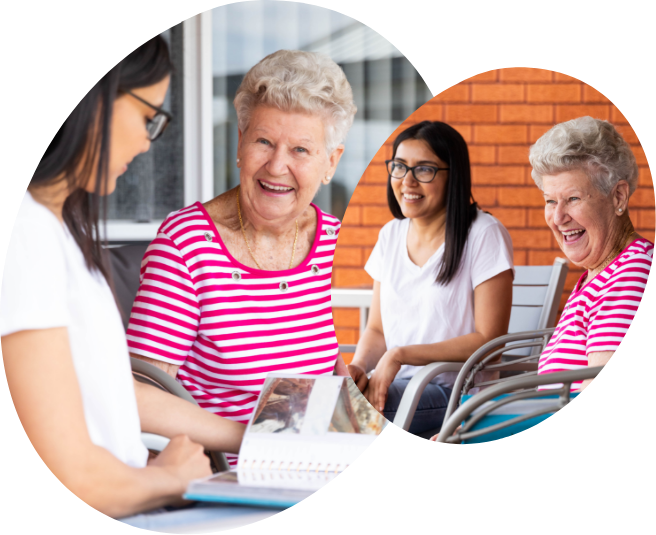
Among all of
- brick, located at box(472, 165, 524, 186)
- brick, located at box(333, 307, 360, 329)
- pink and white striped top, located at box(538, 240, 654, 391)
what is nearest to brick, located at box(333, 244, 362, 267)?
brick, located at box(333, 307, 360, 329)

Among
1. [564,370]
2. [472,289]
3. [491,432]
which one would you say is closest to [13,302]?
[472,289]

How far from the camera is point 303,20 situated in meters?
1.76

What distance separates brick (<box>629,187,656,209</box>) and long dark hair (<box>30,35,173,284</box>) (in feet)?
4.02

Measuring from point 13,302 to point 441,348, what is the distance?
0.99m

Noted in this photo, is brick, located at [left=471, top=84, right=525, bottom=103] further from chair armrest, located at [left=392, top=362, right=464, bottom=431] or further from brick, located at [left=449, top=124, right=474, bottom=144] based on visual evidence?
chair armrest, located at [left=392, top=362, right=464, bottom=431]

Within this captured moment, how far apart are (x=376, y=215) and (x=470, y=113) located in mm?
359

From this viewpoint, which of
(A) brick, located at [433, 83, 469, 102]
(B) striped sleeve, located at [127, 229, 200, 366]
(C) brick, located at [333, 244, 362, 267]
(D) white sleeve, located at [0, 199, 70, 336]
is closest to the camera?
(D) white sleeve, located at [0, 199, 70, 336]

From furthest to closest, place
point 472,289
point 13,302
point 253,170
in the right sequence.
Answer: point 472,289, point 253,170, point 13,302

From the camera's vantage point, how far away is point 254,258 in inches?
67.1

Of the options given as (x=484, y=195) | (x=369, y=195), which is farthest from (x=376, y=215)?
(x=484, y=195)

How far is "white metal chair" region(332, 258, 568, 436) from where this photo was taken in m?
1.86

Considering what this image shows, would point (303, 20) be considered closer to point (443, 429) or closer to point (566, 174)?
point (566, 174)

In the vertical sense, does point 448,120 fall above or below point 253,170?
above

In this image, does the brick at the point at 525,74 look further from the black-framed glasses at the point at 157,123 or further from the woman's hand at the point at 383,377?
the black-framed glasses at the point at 157,123
